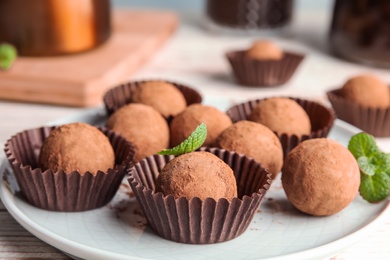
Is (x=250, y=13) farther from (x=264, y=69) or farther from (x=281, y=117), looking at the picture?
(x=281, y=117)

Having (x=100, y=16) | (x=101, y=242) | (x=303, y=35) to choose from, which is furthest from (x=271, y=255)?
(x=303, y=35)

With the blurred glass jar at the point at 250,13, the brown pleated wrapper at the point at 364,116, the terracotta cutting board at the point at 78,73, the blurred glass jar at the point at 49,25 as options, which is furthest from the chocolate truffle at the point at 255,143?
the blurred glass jar at the point at 250,13

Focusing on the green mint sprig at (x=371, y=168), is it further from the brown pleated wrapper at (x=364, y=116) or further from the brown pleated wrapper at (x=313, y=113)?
the brown pleated wrapper at (x=364, y=116)

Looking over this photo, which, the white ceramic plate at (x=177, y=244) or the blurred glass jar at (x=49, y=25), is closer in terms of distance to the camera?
the white ceramic plate at (x=177, y=244)

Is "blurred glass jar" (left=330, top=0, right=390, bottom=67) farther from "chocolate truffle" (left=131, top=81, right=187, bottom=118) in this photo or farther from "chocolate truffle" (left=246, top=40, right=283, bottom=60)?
"chocolate truffle" (left=131, top=81, right=187, bottom=118)

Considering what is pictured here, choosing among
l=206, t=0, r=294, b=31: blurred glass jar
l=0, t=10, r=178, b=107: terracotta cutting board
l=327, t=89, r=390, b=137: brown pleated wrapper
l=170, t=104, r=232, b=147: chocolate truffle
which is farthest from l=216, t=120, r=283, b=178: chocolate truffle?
l=206, t=0, r=294, b=31: blurred glass jar
